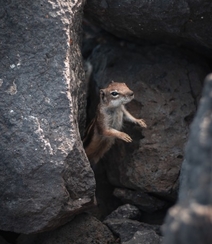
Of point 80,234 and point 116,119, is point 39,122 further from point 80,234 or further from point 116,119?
point 116,119

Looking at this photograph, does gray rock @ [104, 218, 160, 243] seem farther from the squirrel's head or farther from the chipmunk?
the squirrel's head

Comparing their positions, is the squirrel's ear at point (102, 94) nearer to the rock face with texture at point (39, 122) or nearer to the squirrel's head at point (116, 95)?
the squirrel's head at point (116, 95)

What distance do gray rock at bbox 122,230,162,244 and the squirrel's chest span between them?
152cm

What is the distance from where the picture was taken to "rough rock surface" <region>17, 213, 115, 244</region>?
555 centimetres

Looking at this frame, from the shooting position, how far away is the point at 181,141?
610 cm

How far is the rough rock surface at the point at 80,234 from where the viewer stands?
18.2 ft

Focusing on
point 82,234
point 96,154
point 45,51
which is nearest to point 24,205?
point 82,234

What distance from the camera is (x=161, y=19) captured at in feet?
19.1

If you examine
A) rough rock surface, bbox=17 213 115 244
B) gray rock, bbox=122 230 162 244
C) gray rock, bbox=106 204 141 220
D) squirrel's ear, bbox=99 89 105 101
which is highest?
squirrel's ear, bbox=99 89 105 101

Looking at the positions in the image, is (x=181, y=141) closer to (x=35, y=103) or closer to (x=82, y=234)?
(x=82, y=234)

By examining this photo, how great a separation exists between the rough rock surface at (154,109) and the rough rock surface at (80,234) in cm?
72

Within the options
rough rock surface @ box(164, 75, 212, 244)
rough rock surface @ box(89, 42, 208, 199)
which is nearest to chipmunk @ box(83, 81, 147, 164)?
rough rock surface @ box(89, 42, 208, 199)

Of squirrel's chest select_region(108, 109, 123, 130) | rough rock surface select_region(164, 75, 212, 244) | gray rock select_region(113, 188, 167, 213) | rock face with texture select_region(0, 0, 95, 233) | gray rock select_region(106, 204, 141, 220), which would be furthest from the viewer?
squirrel's chest select_region(108, 109, 123, 130)

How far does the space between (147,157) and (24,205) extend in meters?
1.72
